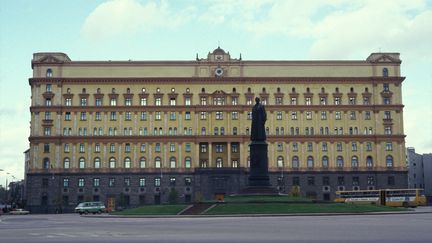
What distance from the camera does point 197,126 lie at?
399 ft

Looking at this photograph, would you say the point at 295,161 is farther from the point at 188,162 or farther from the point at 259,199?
the point at 259,199

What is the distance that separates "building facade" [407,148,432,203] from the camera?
184625 millimetres

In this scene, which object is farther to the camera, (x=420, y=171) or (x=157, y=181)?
(x=420, y=171)

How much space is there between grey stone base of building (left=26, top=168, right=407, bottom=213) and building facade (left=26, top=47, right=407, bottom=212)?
201mm

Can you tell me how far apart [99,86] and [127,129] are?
10.5 meters

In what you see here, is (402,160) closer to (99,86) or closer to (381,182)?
(381,182)

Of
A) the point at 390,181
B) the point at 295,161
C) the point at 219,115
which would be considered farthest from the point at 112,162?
the point at 390,181

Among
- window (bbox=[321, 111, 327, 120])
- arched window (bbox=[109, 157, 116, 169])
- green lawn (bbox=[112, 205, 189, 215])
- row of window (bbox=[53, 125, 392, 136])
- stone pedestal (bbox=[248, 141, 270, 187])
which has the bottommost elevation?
green lawn (bbox=[112, 205, 189, 215])

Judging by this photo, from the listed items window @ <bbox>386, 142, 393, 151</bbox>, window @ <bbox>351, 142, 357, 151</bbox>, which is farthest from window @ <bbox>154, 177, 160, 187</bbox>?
window @ <bbox>386, 142, 393, 151</bbox>

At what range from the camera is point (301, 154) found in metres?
122

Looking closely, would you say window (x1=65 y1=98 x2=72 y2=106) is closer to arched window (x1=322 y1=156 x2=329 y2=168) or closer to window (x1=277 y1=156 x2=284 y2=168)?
window (x1=277 y1=156 x2=284 y2=168)

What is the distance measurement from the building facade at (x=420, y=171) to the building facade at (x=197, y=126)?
68882 millimetres

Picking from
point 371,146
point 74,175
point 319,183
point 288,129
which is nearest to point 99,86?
point 74,175

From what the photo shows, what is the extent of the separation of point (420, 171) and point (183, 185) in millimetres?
99272
